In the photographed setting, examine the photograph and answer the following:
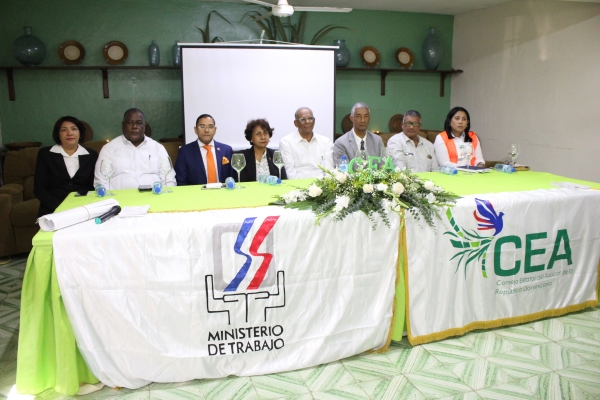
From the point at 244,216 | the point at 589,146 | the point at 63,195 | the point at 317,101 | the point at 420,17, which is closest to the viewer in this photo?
the point at 244,216

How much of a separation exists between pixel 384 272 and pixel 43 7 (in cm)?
447

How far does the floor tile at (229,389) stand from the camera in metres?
2.09

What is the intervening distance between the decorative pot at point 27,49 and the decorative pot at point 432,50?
163 inches

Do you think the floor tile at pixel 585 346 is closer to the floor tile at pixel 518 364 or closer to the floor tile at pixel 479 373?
the floor tile at pixel 518 364

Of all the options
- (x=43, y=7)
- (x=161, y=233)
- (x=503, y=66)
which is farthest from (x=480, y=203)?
(x=43, y=7)

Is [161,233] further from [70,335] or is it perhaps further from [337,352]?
[337,352]

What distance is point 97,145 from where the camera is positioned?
4918mm

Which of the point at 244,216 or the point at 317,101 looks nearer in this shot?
the point at 244,216

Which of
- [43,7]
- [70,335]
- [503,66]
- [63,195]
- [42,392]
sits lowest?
[42,392]

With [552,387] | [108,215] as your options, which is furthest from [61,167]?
[552,387]

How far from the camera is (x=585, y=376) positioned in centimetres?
221

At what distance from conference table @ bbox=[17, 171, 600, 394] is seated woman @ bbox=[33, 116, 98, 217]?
35.1 inches

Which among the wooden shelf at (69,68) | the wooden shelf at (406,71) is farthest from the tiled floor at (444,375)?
the wooden shelf at (406,71)

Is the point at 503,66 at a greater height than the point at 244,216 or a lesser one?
greater
